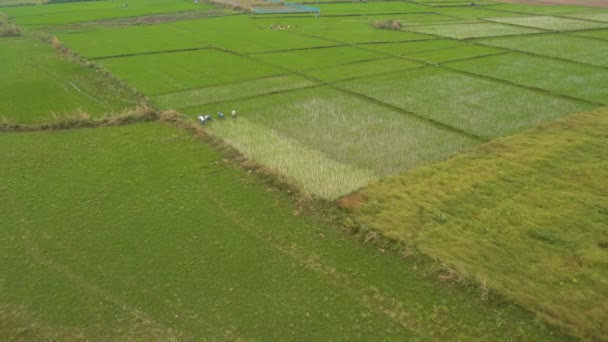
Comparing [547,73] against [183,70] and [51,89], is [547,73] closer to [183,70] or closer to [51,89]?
[183,70]

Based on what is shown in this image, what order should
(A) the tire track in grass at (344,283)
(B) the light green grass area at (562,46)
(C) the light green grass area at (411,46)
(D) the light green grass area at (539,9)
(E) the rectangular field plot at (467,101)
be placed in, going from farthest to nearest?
1. (D) the light green grass area at (539,9)
2. (C) the light green grass area at (411,46)
3. (B) the light green grass area at (562,46)
4. (E) the rectangular field plot at (467,101)
5. (A) the tire track in grass at (344,283)

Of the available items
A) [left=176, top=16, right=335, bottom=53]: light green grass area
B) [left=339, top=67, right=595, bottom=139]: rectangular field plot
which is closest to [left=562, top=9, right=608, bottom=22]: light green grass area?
[left=176, top=16, right=335, bottom=53]: light green grass area

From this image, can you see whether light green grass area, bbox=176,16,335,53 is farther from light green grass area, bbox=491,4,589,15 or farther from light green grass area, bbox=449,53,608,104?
light green grass area, bbox=491,4,589,15

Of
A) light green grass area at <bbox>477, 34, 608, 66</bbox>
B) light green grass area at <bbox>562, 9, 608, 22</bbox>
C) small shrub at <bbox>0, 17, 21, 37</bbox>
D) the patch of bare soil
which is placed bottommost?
small shrub at <bbox>0, 17, 21, 37</bbox>

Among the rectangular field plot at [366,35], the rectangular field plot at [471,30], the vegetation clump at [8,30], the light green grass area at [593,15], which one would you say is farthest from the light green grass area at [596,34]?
the vegetation clump at [8,30]

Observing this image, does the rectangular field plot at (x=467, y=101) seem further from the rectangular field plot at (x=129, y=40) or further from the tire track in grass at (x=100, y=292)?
the rectangular field plot at (x=129, y=40)

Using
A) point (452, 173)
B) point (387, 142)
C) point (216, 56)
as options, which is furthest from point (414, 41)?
point (452, 173)
